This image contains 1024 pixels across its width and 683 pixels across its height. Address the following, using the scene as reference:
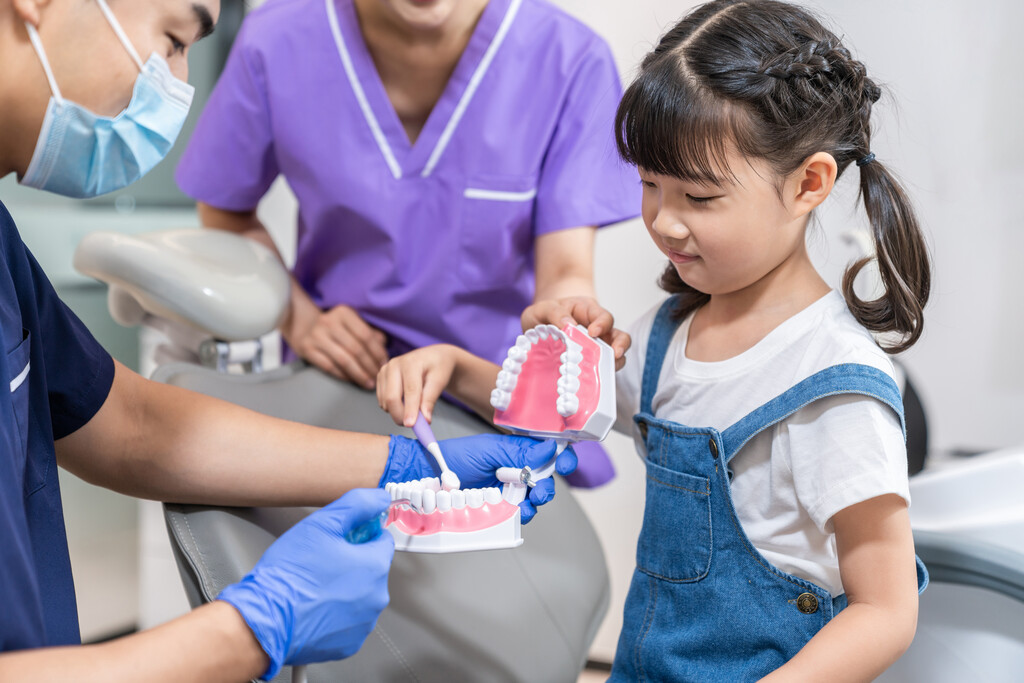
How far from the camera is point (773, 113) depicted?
0.79m

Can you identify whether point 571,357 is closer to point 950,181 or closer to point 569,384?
point 569,384

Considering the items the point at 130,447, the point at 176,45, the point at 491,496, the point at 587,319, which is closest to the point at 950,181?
the point at 587,319

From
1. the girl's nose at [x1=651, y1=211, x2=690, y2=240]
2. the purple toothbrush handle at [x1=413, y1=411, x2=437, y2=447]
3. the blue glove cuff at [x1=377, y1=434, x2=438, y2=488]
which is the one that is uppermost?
the girl's nose at [x1=651, y1=211, x2=690, y2=240]

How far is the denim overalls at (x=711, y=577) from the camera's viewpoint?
2.67 feet

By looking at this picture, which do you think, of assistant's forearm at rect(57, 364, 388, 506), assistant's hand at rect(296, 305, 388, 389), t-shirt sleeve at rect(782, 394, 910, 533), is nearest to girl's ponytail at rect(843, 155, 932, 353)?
t-shirt sleeve at rect(782, 394, 910, 533)

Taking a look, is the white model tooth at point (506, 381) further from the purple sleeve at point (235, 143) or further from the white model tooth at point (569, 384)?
the purple sleeve at point (235, 143)

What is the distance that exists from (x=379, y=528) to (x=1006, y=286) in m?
1.58

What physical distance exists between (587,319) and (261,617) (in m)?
0.49

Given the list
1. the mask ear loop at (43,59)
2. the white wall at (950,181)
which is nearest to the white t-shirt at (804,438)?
the mask ear loop at (43,59)

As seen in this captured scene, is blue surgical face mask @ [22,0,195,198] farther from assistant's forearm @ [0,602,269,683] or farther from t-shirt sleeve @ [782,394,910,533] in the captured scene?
t-shirt sleeve @ [782,394,910,533]

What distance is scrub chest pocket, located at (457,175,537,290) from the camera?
1.26 m

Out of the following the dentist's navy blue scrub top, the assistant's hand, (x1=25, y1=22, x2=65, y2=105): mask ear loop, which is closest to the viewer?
the dentist's navy blue scrub top

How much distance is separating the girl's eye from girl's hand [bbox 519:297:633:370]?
0.51m

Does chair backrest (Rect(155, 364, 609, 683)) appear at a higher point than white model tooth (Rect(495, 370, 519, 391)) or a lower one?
lower
